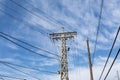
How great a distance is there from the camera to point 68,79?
25.5m

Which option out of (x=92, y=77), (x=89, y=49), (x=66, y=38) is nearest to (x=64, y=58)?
(x=66, y=38)

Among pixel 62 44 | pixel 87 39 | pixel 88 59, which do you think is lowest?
pixel 88 59

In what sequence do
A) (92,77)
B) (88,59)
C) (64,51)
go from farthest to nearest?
(64,51)
(88,59)
(92,77)

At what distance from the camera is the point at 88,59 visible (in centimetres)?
2219

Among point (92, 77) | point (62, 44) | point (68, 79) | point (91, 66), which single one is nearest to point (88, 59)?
point (91, 66)

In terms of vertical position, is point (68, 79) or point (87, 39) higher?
point (87, 39)

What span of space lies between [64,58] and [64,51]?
0.87m

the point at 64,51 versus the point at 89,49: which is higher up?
the point at 64,51

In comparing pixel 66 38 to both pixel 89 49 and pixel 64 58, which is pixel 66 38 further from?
pixel 89 49

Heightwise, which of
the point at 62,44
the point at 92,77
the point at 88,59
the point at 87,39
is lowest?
the point at 92,77

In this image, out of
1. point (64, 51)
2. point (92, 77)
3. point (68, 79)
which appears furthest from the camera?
point (64, 51)

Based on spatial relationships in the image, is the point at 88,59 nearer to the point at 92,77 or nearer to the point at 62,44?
the point at 92,77

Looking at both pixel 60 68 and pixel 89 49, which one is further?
pixel 60 68

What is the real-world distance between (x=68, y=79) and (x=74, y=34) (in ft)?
18.6
